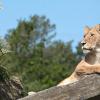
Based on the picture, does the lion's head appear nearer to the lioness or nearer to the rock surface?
the lioness

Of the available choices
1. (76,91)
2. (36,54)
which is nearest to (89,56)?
(76,91)

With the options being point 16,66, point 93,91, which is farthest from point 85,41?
point 16,66

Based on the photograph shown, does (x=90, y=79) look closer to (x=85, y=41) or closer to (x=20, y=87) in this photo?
(x=85, y=41)

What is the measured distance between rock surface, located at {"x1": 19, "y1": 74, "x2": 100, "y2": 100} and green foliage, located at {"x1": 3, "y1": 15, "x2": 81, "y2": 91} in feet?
194

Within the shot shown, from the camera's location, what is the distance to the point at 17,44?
82.7 metres

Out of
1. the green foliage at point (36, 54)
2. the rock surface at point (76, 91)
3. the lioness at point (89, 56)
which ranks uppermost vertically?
the lioness at point (89, 56)

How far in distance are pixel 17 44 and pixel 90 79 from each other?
70.9 m

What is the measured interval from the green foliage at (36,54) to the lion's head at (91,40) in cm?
5819

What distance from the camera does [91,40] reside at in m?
12.9

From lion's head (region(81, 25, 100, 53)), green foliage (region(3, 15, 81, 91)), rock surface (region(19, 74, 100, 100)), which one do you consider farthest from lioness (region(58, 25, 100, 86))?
green foliage (region(3, 15, 81, 91))

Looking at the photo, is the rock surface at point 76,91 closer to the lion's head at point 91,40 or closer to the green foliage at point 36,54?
the lion's head at point 91,40

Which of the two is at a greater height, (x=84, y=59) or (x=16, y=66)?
(x=84, y=59)

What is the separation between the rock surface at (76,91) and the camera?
1164 cm

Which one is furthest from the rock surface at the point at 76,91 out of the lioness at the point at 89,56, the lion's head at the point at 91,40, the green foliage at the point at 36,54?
the green foliage at the point at 36,54
